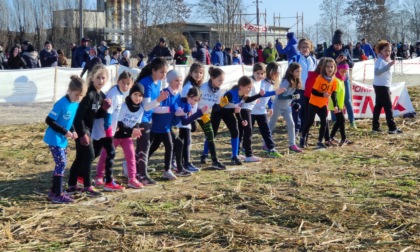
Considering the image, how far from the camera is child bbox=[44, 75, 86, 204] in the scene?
7273 mm

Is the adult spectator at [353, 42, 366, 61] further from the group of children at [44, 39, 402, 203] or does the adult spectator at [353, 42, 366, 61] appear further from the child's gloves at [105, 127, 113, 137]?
the child's gloves at [105, 127, 113, 137]

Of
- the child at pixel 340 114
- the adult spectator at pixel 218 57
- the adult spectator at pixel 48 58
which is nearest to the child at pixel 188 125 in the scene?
the child at pixel 340 114

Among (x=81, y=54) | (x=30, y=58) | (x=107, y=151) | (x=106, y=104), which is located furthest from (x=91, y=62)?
(x=106, y=104)

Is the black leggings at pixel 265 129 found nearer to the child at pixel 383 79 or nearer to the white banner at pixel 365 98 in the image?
the child at pixel 383 79

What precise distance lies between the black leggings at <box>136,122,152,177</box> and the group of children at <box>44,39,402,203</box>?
14 mm

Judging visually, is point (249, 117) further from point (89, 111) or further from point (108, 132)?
point (89, 111)

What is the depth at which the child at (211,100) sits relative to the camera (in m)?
9.60

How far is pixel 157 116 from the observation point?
28.6 ft

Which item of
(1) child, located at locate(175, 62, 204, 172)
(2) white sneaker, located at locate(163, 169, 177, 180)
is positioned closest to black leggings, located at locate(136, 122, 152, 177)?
(2) white sneaker, located at locate(163, 169, 177, 180)

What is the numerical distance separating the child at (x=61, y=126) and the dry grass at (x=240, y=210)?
0.25 m

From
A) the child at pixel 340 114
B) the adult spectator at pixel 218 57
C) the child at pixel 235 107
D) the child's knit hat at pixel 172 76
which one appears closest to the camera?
the child's knit hat at pixel 172 76

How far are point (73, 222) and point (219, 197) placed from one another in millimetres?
1871

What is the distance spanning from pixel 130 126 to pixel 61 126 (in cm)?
123

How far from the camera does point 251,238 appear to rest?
576cm
